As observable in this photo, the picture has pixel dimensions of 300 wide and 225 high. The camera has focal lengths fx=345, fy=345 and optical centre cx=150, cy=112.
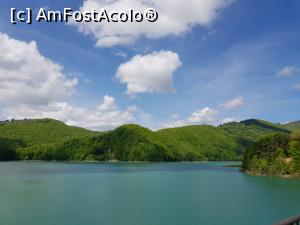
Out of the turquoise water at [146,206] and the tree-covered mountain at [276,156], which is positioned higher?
the tree-covered mountain at [276,156]

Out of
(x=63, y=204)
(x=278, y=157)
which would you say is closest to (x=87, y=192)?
(x=63, y=204)

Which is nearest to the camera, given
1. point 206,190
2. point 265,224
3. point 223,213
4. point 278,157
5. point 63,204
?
point 265,224

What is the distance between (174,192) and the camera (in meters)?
64.8

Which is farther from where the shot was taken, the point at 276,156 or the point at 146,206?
the point at 276,156

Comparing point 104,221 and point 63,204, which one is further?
point 63,204

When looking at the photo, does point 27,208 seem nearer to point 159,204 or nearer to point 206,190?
point 159,204

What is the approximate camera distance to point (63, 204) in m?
49.6

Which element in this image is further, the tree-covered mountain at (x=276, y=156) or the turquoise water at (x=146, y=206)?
the tree-covered mountain at (x=276, y=156)

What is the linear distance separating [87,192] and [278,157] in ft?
209

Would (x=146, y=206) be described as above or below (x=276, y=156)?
below

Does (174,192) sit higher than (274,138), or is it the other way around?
(274,138)

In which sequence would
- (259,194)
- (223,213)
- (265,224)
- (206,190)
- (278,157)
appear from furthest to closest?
(278,157)
(206,190)
(259,194)
(223,213)
(265,224)

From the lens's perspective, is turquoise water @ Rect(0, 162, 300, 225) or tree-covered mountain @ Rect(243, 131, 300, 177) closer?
turquoise water @ Rect(0, 162, 300, 225)

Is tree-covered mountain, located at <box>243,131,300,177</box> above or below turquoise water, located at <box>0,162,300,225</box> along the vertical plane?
above
